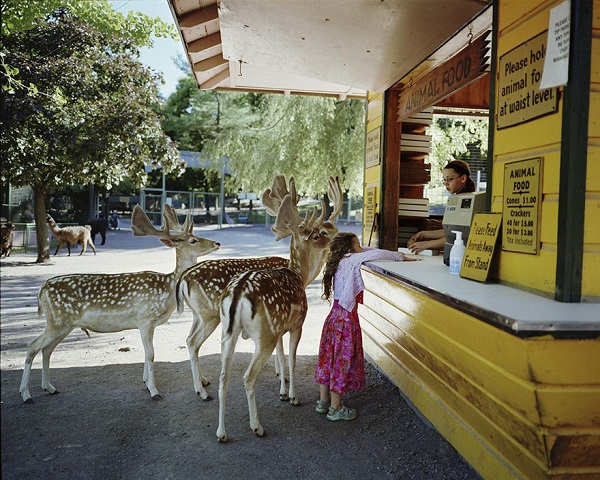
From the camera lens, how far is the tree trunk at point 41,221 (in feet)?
40.8

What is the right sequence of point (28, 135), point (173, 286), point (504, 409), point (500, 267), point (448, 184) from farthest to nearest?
point (28, 135) < point (448, 184) < point (173, 286) < point (500, 267) < point (504, 409)

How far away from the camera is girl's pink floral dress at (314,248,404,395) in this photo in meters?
4.15

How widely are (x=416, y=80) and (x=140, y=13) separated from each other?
873 centimetres

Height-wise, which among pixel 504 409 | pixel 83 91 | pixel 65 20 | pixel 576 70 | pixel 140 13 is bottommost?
pixel 504 409

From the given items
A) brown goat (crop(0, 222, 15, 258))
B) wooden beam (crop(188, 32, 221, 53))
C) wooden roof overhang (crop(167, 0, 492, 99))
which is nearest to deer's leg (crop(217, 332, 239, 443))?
wooden roof overhang (crop(167, 0, 492, 99))

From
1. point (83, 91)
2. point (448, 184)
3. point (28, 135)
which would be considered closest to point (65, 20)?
point (83, 91)

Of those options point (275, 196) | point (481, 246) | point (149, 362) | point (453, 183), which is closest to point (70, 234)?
point (275, 196)

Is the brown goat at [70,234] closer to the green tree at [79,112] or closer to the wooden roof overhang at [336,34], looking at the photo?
the green tree at [79,112]

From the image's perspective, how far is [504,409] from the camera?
2.50 m

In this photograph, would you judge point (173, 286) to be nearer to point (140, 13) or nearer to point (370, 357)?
point (370, 357)

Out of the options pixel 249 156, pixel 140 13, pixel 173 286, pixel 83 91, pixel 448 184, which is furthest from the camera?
pixel 249 156

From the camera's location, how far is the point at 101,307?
4574 mm

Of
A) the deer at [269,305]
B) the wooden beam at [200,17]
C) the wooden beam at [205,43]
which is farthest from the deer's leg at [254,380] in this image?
the wooden beam at [205,43]

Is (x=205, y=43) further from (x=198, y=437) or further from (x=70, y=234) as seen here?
(x=70, y=234)
